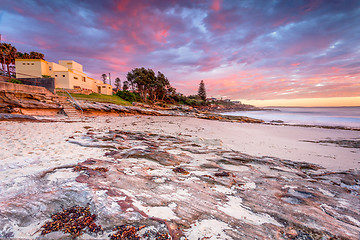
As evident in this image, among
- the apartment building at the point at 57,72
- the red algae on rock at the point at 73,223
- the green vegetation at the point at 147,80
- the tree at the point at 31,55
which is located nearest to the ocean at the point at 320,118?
the green vegetation at the point at 147,80

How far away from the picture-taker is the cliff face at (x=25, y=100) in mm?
11281

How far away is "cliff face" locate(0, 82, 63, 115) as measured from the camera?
11281 mm

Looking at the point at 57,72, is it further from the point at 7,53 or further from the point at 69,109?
the point at 69,109

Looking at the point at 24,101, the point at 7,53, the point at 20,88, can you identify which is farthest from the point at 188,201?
the point at 7,53

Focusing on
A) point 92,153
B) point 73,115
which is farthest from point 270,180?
point 73,115

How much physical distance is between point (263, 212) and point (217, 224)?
0.97 m

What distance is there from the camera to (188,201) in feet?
8.07

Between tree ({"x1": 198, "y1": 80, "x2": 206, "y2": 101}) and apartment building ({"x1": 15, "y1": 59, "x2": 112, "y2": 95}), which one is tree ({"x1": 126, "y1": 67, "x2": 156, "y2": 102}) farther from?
tree ({"x1": 198, "y1": 80, "x2": 206, "y2": 101})

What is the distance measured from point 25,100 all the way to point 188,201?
17.2 m

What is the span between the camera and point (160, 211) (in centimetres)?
210

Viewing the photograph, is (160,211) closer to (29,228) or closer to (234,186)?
(29,228)

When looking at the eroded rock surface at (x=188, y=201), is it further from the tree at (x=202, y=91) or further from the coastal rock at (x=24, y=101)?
the tree at (x=202, y=91)

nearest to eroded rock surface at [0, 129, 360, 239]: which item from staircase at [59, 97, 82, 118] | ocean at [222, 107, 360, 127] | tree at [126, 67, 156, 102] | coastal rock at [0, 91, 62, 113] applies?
staircase at [59, 97, 82, 118]

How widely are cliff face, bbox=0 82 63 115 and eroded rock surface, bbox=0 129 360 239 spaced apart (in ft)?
45.3
